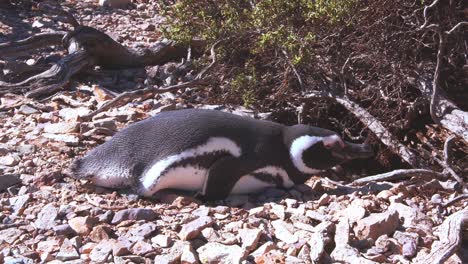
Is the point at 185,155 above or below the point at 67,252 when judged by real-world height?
above

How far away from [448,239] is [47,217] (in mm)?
2000

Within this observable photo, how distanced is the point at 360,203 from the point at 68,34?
398 centimetres

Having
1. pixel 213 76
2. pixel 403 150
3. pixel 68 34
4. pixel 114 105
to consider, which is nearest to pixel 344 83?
pixel 403 150

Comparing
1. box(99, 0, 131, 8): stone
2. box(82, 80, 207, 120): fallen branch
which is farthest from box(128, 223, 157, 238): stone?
box(99, 0, 131, 8): stone

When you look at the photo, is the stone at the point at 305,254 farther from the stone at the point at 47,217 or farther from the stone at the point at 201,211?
the stone at the point at 47,217

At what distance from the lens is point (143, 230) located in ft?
10.5

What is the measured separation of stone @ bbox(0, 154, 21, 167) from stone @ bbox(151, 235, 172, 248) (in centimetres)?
142

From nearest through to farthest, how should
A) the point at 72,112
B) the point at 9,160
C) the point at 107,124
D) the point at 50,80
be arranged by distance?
the point at 9,160 → the point at 107,124 → the point at 72,112 → the point at 50,80

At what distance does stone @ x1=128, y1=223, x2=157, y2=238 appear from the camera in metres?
3.16

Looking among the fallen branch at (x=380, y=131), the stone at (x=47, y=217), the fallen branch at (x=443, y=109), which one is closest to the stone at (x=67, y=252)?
the stone at (x=47, y=217)

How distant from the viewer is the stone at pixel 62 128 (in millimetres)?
4625

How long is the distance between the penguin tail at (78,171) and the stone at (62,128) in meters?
0.87

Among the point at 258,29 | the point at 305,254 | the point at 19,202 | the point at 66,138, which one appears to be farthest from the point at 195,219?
the point at 258,29

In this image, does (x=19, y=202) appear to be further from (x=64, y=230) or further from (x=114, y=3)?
(x=114, y=3)
